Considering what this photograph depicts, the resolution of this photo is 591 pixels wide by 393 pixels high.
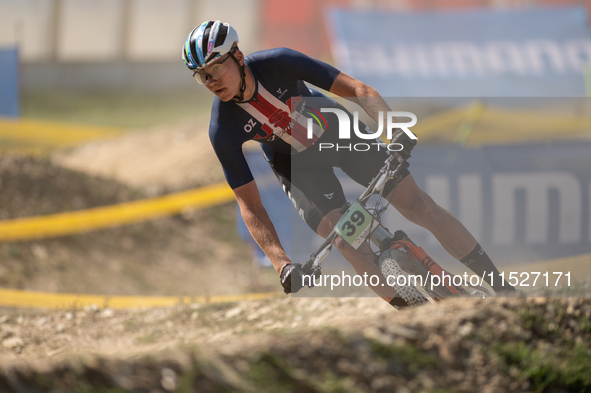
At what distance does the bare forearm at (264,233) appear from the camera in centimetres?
431

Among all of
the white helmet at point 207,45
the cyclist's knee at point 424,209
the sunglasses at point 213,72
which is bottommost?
the cyclist's knee at point 424,209

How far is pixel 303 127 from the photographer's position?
467 cm

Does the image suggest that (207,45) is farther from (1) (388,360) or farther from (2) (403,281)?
(1) (388,360)

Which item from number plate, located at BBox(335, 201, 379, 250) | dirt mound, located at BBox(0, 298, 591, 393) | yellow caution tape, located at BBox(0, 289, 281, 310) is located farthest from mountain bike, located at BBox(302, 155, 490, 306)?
yellow caution tape, located at BBox(0, 289, 281, 310)

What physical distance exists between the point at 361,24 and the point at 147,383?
44.2 ft

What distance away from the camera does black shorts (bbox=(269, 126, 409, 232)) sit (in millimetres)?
4578

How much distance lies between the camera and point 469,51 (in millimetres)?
14992

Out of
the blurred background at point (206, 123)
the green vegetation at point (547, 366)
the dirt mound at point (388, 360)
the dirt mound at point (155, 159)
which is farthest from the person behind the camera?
the dirt mound at point (155, 159)

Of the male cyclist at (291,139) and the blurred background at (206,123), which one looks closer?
the male cyclist at (291,139)

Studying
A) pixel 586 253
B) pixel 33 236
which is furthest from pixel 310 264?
pixel 33 236

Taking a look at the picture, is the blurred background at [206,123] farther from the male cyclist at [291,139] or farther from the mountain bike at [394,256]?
the mountain bike at [394,256]

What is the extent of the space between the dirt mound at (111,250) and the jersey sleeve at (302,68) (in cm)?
672

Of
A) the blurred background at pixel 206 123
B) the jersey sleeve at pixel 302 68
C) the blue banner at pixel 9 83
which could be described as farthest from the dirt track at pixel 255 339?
the blue banner at pixel 9 83

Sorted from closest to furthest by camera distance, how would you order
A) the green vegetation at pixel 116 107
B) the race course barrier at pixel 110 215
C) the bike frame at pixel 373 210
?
1. the bike frame at pixel 373 210
2. the race course barrier at pixel 110 215
3. the green vegetation at pixel 116 107
